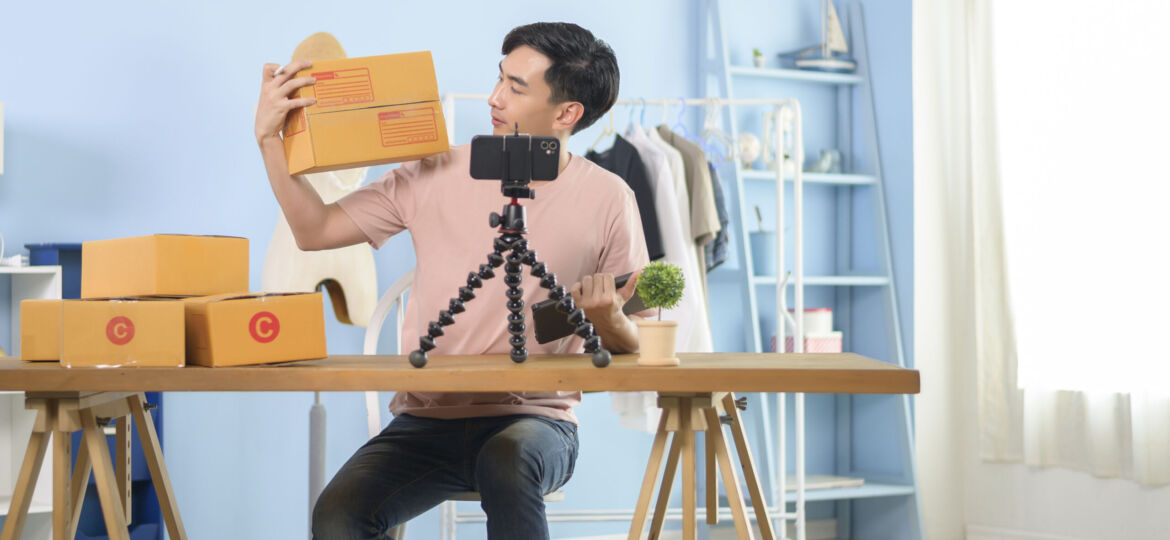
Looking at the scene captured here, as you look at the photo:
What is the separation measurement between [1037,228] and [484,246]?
2287 millimetres

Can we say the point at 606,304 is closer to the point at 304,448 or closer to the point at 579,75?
the point at 579,75

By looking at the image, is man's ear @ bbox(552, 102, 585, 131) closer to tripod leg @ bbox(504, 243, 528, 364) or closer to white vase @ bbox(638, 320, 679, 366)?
tripod leg @ bbox(504, 243, 528, 364)

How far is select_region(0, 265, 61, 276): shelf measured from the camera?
273 cm

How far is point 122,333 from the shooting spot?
147cm

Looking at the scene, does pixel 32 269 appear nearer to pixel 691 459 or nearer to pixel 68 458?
pixel 68 458

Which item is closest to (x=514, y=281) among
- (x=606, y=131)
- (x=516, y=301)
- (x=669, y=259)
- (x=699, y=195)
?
(x=516, y=301)

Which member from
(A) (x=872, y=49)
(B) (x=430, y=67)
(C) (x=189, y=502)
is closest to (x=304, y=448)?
(C) (x=189, y=502)

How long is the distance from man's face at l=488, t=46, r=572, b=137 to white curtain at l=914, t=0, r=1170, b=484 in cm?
216

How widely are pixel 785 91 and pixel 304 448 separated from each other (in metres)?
2.22

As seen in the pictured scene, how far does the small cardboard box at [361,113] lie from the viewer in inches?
64.0

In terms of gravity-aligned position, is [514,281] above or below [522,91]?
below

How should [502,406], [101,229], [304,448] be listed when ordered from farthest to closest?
[304,448], [101,229], [502,406]

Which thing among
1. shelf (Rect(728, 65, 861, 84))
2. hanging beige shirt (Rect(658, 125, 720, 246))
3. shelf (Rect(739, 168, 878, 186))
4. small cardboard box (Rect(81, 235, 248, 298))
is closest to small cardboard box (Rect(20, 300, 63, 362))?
small cardboard box (Rect(81, 235, 248, 298))

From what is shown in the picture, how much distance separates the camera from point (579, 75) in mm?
1973
